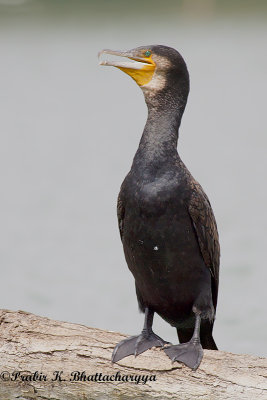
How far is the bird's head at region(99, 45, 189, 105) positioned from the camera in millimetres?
4273

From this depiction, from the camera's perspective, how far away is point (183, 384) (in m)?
4.03

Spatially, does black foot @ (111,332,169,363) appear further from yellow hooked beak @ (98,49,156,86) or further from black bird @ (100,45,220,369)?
yellow hooked beak @ (98,49,156,86)

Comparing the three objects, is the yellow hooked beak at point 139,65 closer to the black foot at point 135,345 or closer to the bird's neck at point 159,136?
the bird's neck at point 159,136

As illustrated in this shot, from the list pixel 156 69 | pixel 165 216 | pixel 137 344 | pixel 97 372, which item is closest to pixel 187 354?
pixel 137 344

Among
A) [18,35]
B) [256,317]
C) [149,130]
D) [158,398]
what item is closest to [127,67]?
[149,130]

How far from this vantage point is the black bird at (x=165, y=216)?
4238mm

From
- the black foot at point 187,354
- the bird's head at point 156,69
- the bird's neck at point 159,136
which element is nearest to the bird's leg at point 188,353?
the black foot at point 187,354

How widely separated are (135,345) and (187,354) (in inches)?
11.3

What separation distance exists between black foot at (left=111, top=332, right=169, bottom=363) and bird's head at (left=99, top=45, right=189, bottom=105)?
1264 mm

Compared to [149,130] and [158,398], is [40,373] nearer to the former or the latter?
[158,398]

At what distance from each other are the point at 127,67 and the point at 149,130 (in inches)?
13.9

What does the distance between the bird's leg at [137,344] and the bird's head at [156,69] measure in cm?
126

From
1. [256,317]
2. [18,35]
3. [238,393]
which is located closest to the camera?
[238,393]

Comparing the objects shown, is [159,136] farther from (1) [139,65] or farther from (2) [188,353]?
(2) [188,353]
